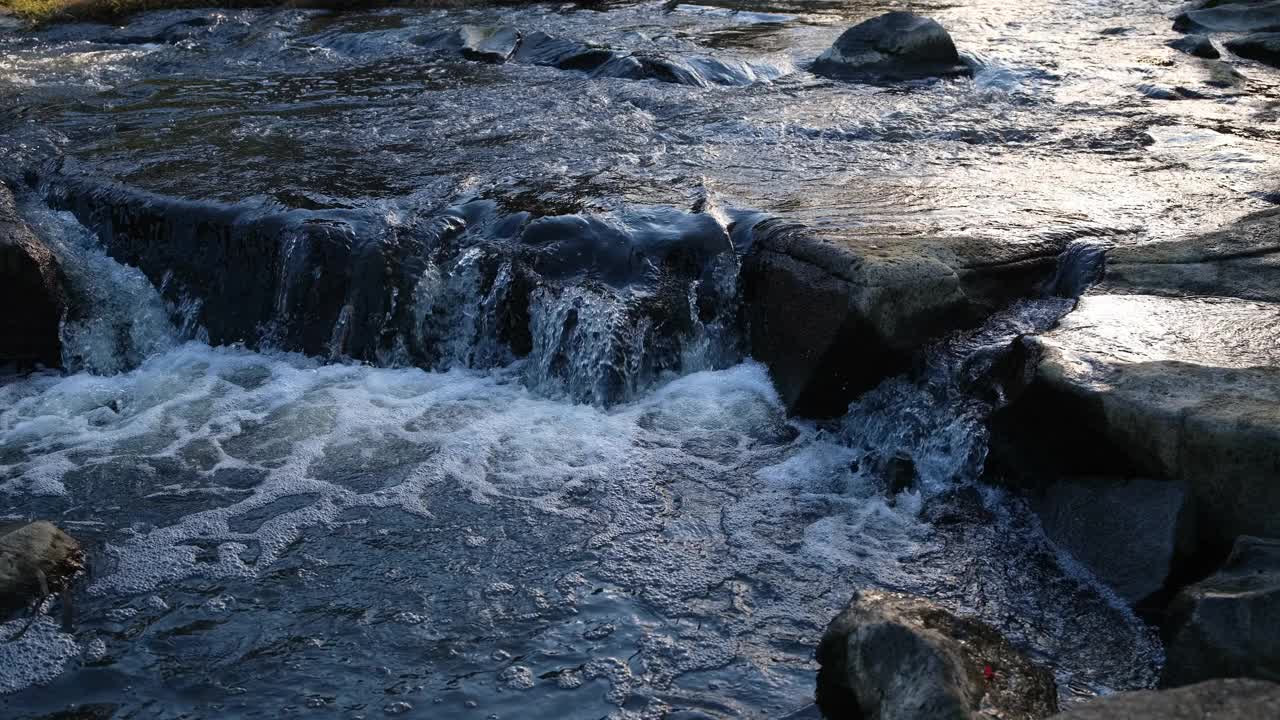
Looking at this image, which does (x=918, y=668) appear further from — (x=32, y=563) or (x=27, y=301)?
(x=27, y=301)

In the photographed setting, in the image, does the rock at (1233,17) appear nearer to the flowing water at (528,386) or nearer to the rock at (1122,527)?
the flowing water at (528,386)

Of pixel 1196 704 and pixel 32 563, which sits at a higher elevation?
pixel 1196 704

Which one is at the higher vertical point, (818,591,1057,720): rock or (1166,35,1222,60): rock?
(1166,35,1222,60): rock

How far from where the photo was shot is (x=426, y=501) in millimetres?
5719

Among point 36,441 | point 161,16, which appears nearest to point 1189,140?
point 36,441

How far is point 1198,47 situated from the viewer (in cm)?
1216

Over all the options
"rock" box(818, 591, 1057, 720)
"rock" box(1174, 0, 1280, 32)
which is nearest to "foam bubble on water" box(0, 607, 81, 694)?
"rock" box(818, 591, 1057, 720)

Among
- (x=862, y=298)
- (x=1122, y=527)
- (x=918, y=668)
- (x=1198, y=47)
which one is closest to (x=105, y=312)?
(x=862, y=298)

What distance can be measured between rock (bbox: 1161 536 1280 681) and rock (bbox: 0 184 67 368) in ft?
22.8

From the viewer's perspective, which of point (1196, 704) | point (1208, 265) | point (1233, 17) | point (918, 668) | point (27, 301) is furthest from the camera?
point (1233, 17)

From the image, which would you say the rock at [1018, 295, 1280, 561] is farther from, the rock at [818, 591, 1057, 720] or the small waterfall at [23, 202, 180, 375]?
the small waterfall at [23, 202, 180, 375]

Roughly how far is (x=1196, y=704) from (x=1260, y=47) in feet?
35.8

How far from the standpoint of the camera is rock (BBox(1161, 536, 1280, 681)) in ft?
12.4

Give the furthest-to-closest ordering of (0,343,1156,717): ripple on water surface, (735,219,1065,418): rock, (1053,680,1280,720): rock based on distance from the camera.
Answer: (735,219,1065,418): rock, (0,343,1156,717): ripple on water surface, (1053,680,1280,720): rock
